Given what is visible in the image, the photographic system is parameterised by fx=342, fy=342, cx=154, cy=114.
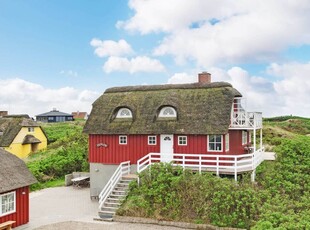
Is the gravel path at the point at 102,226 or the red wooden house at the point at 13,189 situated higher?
the red wooden house at the point at 13,189

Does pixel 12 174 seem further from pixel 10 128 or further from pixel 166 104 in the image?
pixel 10 128

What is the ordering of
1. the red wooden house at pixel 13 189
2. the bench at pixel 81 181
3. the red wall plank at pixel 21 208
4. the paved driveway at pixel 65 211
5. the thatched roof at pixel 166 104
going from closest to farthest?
the red wooden house at pixel 13 189 → the red wall plank at pixel 21 208 → the paved driveway at pixel 65 211 → the thatched roof at pixel 166 104 → the bench at pixel 81 181

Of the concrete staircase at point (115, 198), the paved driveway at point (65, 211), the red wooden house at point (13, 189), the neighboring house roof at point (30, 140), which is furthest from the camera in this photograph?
the neighboring house roof at point (30, 140)

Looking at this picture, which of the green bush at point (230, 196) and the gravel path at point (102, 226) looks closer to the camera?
the green bush at point (230, 196)


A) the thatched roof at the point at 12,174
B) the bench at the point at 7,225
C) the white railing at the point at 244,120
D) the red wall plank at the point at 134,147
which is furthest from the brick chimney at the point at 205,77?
the bench at the point at 7,225

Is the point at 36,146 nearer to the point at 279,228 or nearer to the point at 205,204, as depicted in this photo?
the point at 205,204

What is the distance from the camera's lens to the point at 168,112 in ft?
76.6

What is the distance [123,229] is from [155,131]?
7.37 metres

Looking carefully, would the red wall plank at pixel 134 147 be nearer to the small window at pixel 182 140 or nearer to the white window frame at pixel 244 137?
the small window at pixel 182 140

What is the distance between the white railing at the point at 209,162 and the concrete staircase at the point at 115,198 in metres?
1.18

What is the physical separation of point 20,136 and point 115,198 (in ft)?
86.5

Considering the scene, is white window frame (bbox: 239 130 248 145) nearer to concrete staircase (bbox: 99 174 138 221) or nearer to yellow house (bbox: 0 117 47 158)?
concrete staircase (bbox: 99 174 138 221)

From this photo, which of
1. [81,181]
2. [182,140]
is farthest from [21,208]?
[81,181]

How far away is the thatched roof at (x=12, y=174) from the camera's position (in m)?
16.3
